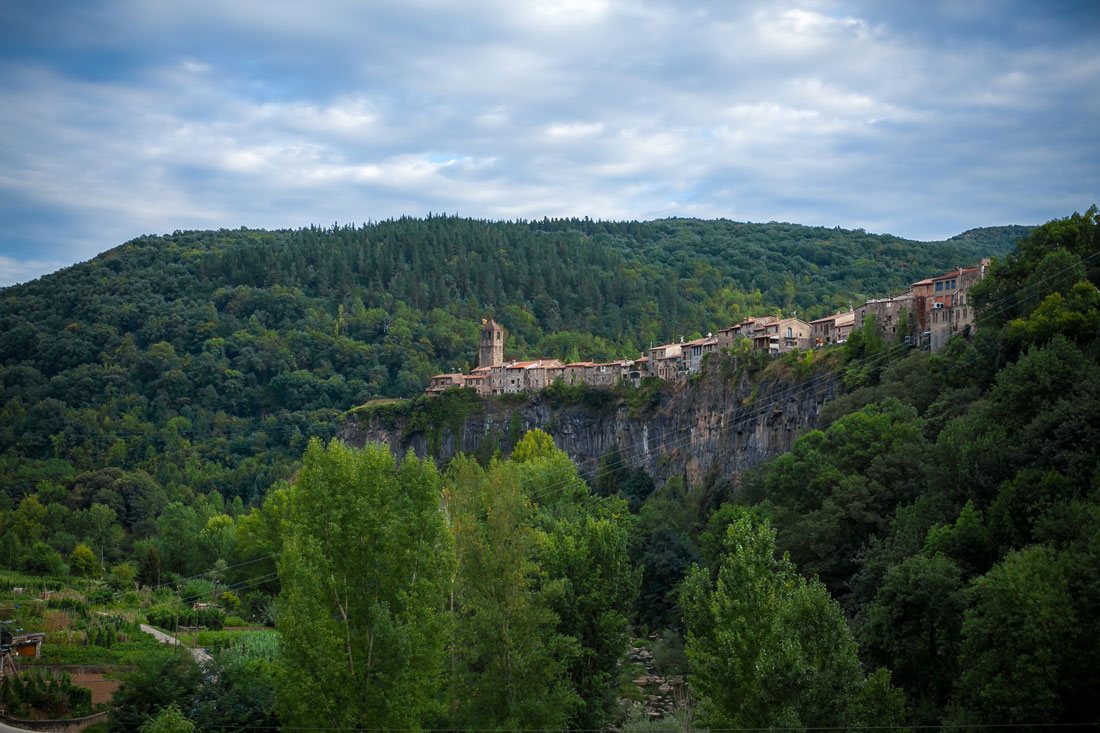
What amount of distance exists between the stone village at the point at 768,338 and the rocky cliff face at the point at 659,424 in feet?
9.19

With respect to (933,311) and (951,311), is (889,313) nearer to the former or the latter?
(933,311)

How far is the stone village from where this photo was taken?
6047 centimetres

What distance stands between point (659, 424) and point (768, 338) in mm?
11338

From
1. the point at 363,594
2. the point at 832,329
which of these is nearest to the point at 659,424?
the point at 832,329

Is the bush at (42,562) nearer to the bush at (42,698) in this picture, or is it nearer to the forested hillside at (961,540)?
the bush at (42,698)

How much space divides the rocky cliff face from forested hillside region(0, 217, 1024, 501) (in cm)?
1866

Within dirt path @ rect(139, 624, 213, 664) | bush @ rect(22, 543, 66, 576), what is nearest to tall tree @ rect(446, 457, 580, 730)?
dirt path @ rect(139, 624, 213, 664)

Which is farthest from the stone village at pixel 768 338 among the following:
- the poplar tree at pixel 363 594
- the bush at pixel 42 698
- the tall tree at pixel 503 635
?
the bush at pixel 42 698

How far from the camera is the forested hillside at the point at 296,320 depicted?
11700 centimetres

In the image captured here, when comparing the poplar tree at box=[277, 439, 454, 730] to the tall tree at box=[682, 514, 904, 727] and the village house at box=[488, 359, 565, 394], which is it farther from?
the village house at box=[488, 359, 565, 394]

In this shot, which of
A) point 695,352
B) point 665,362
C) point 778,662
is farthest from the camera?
point 665,362

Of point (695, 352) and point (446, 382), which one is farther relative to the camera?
point (446, 382)

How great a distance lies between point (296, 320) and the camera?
455 ft

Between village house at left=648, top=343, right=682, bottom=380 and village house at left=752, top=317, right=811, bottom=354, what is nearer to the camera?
village house at left=752, top=317, right=811, bottom=354
